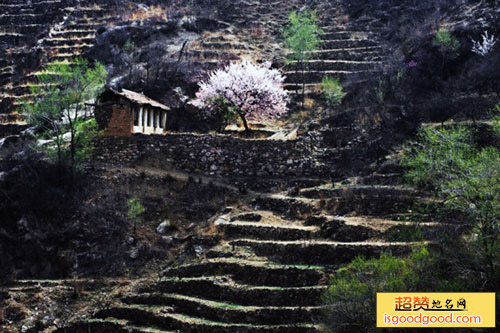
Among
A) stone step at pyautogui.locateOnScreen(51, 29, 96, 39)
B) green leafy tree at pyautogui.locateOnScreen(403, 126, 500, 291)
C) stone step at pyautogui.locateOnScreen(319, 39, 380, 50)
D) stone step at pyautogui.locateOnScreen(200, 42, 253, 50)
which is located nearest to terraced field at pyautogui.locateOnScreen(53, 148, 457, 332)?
green leafy tree at pyautogui.locateOnScreen(403, 126, 500, 291)

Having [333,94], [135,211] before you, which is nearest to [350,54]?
[333,94]

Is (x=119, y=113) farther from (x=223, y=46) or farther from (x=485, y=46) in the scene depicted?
(x=485, y=46)

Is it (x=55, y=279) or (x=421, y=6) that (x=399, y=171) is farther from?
(x=421, y=6)

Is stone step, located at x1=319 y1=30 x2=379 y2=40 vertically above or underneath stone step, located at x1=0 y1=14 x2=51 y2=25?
underneath

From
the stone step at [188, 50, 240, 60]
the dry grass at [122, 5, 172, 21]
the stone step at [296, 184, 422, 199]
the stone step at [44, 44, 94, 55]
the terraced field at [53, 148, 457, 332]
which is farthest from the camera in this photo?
the dry grass at [122, 5, 172, 21]

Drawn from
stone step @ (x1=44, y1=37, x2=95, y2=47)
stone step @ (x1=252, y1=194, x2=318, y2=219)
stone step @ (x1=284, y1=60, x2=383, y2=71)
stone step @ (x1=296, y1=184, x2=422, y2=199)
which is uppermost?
stone step @ (x1=44, y1=37, x2=95, y2=47)

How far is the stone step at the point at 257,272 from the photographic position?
21.7m

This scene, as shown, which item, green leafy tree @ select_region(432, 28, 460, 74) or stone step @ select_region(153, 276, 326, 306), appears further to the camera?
green leafy tree @ select_region(432, 28, 460, 74)

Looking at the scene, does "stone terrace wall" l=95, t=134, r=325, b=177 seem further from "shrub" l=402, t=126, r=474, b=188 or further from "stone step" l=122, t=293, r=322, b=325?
"stone step" l=122, t=293, r=322, b=325

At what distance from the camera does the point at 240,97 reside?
37.7 metres

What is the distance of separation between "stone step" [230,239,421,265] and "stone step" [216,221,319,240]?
3.10 ft

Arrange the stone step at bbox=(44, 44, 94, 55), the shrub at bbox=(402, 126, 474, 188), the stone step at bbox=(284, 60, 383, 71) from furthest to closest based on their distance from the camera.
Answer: the stone step at bbox=(44, 44, 94, 55), the stone step at bbox=(284, 60, 383, 71), the shrub at bbox=(402, 126, 474, 188)

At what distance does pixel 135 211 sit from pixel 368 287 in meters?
15.6

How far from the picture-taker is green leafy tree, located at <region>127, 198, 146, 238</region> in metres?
27.7
